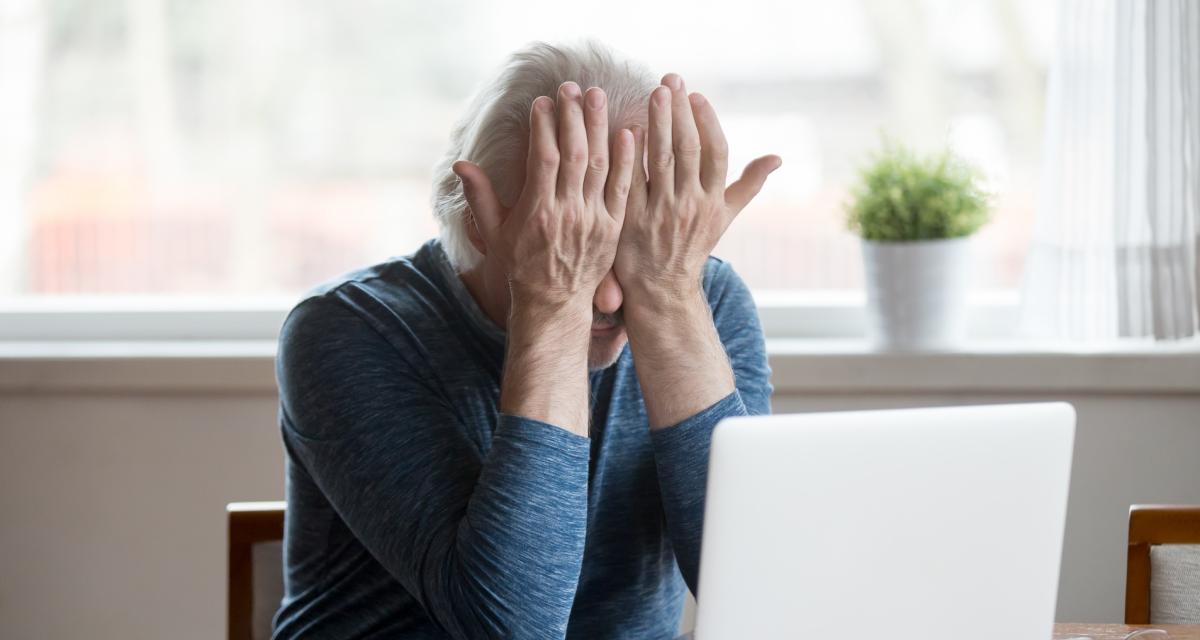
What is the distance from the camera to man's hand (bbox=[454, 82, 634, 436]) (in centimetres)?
108

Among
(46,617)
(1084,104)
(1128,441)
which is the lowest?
(46,617)

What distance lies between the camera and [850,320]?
7.32 feet

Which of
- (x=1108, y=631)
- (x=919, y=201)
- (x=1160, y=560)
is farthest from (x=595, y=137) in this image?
(x=919, y=201)

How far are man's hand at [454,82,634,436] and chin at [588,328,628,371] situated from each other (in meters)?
0.12

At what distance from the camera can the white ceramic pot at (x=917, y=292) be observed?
197 centimetres

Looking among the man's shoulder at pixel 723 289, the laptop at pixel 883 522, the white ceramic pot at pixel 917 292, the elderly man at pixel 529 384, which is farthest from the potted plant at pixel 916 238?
the laptop at pixel 883 522

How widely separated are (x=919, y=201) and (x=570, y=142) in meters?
1.06

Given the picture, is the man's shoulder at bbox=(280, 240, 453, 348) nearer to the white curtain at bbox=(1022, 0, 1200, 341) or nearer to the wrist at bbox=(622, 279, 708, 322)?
the wrist at bbox=(622, 279, 708, 322)

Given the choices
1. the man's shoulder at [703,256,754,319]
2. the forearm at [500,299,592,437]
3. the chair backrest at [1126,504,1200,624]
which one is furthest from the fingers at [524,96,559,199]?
the chair backrest at [1126,504,1200,624]

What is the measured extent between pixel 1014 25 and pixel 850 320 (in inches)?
24.2

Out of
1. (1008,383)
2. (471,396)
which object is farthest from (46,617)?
(1008,383)

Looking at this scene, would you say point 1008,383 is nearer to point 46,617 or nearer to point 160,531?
point 160,531

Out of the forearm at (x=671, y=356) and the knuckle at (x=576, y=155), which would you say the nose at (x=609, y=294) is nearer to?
the forearm at (x=671, y=356)

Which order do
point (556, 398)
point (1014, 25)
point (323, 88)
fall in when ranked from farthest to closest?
point (323, 88), point (1014, 25), point (556, 398)
